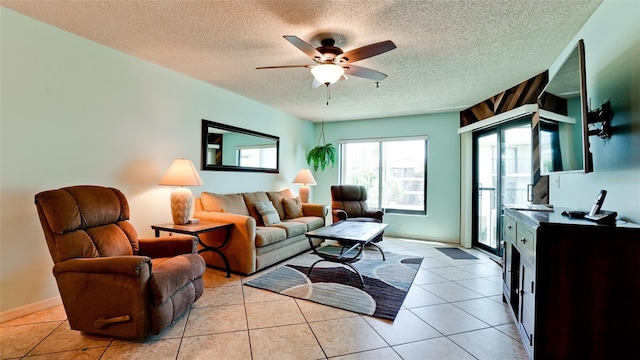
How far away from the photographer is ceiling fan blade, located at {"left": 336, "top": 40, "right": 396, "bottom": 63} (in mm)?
2162

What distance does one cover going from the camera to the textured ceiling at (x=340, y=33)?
2.13 metres

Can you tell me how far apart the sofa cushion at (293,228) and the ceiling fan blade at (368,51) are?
2339 millimetres

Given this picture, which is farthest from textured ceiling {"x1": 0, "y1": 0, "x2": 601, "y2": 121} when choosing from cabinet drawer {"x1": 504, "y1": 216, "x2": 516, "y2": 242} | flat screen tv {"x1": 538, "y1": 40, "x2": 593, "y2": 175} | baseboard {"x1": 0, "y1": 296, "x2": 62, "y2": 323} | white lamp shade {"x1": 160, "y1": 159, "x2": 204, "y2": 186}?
baseboard {"x1": 0, "y1": 296, "x2": 62, "y2": 323}

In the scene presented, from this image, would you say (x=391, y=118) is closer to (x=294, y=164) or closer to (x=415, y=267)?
(x=294, y=164)

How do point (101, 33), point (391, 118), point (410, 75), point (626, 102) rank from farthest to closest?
point (391, 118)
point (410, 75)
point (101, 33)
point (626, 102)

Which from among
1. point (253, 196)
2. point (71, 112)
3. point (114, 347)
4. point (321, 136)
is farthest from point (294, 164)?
point (114, 347)

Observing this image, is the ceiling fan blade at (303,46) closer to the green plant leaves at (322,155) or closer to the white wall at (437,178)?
the green plant leaves at (322,155)

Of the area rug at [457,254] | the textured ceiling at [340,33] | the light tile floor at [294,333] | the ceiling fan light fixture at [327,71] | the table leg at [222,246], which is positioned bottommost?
the light tile floor at [294,333]

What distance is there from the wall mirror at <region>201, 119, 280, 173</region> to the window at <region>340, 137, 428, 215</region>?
179cm

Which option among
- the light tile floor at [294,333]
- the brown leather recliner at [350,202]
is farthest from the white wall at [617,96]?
the brown leather recliner at [350,202]

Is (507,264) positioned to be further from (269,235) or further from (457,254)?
(269,235)

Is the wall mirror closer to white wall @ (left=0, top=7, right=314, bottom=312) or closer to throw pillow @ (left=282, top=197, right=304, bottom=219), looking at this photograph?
white wall @ (left=0, top=7, right=314, bottom=312)

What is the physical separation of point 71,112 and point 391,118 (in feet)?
16.3

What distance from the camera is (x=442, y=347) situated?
77.6 inches
